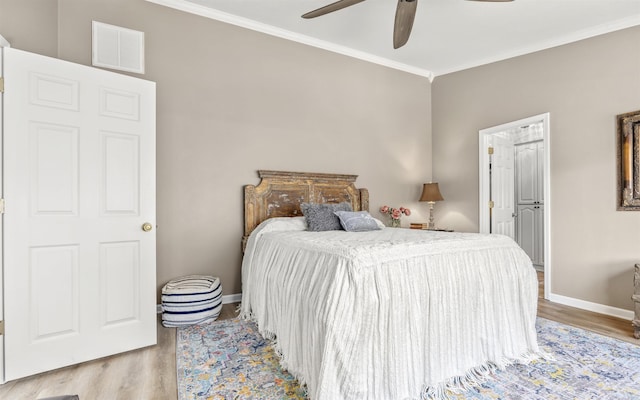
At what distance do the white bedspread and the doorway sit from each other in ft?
6.21

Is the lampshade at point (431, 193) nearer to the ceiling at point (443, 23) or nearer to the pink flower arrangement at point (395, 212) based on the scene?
the pink flower arrangement at point (395, 212)

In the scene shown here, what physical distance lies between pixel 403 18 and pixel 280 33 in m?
1.64

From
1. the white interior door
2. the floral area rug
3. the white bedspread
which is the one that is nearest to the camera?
the white bedspread

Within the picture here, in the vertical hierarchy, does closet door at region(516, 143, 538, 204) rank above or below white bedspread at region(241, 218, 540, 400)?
above

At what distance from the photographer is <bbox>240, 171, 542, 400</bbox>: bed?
159 cm

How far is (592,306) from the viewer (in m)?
3.29

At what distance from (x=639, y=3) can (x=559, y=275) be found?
8.98 ft

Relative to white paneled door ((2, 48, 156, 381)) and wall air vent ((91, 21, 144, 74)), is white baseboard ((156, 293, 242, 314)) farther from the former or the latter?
wall air vent ((91, 21, 144, 74))

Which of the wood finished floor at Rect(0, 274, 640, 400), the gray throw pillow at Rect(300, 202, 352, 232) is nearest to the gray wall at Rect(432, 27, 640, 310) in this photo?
the wood finished floor at Rect(0, 274, 640, 400)

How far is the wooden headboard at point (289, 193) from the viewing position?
3.46 meters

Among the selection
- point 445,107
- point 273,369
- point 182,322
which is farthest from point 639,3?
point 182,322

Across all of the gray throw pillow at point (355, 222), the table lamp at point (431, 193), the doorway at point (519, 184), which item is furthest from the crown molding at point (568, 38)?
the gray throw pillow at point (355, 222)

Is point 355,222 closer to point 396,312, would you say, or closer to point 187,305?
point 396,312

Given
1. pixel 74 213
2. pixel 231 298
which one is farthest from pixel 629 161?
pixel 74 213
